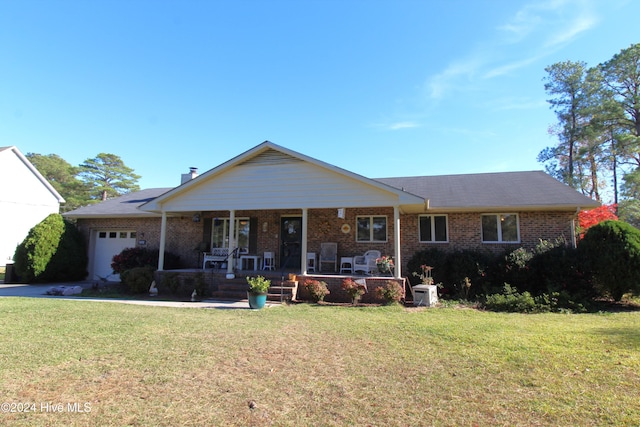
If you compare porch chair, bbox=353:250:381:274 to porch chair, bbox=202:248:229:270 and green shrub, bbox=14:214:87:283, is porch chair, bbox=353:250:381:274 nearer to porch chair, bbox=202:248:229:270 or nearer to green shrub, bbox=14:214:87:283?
porch chair, bbox=202:248:229:270

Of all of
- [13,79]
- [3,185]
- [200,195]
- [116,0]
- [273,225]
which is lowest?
[273,225]

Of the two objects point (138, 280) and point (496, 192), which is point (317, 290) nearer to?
point (138, 280)

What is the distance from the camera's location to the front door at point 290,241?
545 inches

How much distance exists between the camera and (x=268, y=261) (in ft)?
44.7

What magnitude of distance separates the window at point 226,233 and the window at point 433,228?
7.08 meters

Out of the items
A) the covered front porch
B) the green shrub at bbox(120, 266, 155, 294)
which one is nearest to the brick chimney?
the covered front porch

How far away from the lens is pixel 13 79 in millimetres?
13469

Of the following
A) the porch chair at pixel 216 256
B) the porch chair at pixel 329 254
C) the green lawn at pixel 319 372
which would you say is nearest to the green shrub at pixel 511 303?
the green lawn at pixel 319 372

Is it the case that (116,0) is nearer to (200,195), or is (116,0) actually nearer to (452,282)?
(200,195)

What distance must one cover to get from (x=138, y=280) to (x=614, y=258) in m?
14.3

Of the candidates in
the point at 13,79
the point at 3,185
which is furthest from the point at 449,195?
the point at 3,185

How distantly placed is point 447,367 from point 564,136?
1118 inches

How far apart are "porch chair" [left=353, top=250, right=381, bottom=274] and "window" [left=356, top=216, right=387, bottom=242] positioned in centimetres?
77

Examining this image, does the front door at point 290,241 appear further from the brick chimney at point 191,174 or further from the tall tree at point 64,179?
the tall tree at point 64,179
